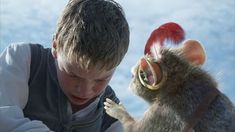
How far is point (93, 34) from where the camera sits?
11.2ft

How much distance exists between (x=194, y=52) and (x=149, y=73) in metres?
0.51

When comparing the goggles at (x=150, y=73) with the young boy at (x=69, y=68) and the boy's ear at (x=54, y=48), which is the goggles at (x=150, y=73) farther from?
the boy's ear at (x=54, y=48)

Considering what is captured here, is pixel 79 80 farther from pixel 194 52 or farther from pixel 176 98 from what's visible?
pixel 194 52

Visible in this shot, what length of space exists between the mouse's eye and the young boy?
23.1 inches

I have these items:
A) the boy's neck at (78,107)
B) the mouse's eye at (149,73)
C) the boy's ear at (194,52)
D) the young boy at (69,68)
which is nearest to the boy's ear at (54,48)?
the young boy at (69,68)

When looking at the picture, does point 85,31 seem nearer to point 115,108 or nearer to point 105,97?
point 105,97

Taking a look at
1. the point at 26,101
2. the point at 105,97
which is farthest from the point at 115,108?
the point at 26,101

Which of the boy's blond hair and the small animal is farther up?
the boy's blond hair

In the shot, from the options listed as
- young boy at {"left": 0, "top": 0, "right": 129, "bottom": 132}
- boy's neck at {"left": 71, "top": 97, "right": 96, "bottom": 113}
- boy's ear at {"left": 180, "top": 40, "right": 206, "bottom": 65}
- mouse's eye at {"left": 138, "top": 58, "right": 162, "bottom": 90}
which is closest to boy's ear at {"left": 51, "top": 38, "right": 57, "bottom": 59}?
young boy at {"left": 0, "top": 0, "right": 129, "bottom": 132}

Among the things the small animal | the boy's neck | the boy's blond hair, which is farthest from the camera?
the small animal

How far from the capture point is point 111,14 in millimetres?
3590

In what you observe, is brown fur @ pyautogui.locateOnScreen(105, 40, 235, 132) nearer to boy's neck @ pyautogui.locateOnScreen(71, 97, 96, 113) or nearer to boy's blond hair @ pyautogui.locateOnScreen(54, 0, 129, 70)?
boy's neck @ pyautogui.locateOnScreen(71, 97, 96, 113)

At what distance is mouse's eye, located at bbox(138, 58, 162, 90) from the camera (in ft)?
14.5

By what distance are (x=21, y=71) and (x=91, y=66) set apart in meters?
0.55
